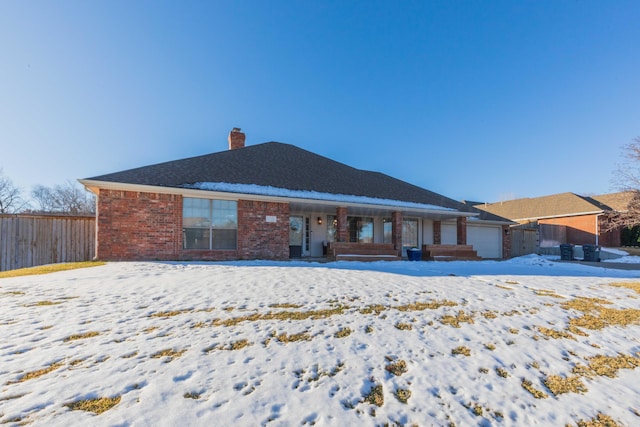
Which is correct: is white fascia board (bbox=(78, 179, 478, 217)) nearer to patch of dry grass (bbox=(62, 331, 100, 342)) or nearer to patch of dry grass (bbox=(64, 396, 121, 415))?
patch of dry grass (bbox=(62, 331, 100, 342))

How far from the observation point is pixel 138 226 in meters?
9.86

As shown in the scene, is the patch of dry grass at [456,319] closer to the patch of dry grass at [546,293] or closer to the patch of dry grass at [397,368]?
the patch of dry grass at [397,368]

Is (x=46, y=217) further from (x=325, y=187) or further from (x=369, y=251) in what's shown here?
(x=369, y=251)

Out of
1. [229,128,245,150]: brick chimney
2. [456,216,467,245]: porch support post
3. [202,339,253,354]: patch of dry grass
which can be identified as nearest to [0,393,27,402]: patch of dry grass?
[202,339,253,354]: patch of dry grass

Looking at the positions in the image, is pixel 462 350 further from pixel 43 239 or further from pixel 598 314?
pixel 43 239

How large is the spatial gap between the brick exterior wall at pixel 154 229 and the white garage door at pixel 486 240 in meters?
12.8

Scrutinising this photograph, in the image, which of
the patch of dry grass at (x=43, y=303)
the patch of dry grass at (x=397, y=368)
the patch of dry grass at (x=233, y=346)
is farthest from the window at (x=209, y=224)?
the patch of dry grass at (x=397, y=368)

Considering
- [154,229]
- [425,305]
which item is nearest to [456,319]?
[425,305]

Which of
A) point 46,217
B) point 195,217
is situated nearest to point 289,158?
point 195,217

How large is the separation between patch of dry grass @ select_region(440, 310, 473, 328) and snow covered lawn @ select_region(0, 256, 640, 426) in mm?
43

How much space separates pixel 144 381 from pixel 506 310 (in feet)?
18.8

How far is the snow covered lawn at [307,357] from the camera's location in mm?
2516

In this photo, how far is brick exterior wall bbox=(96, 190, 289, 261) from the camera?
31.3ft

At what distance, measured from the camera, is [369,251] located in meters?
12.7
